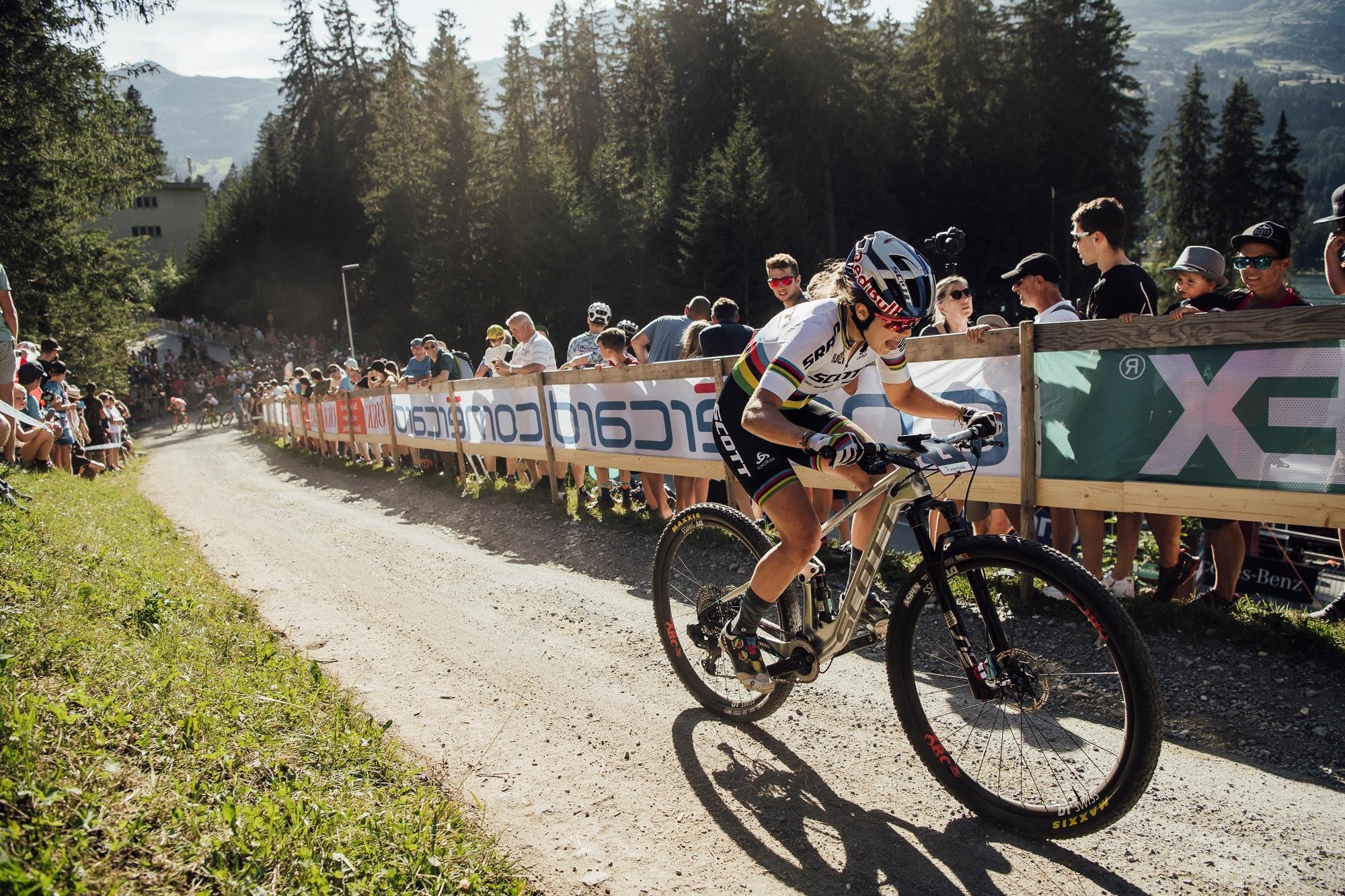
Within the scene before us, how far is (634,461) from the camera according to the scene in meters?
9.11

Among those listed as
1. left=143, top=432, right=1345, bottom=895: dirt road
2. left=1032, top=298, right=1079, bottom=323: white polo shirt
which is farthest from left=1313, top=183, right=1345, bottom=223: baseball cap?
left=143, top=432, right=1345, bottom=895: dirt road

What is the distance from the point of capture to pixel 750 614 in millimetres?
4188

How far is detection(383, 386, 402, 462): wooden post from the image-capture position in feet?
52.9

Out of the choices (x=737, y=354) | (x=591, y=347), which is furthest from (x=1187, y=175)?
(x=737, y=354)

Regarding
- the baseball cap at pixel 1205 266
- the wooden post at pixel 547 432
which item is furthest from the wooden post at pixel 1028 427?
the wooden post at pixel 547 432

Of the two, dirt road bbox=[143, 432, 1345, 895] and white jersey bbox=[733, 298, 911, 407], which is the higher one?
white jersey bbox=[733, 298, 911, 407]

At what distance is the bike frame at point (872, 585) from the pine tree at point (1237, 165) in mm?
69609

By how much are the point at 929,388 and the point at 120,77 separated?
23181 millimetres

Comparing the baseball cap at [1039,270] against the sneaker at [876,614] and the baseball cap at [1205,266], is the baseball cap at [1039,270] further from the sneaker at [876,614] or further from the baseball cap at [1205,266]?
the sneaker at [876,614]

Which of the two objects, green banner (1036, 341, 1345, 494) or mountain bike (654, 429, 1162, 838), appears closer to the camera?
mountain bike (654, 429, 1162, 838)

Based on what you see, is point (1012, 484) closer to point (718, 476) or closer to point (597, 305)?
point (718, 476)

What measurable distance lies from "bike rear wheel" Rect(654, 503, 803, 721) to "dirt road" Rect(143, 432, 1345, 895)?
6.2 inches

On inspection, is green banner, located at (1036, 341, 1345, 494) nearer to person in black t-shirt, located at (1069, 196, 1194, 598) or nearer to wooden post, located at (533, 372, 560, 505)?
person in black t-shirt, located at (1069, 196, 1194, 598)

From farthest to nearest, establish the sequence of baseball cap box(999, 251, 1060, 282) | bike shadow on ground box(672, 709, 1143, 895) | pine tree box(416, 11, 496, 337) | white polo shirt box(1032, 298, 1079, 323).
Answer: pine tree box(416, 11, 496, 337), baseball cap box(999, 251, 1060, 282), white polo shirt box(1032, 298, 1079, 323), bike shadow on ground box(672, 709, 1143, 895)
